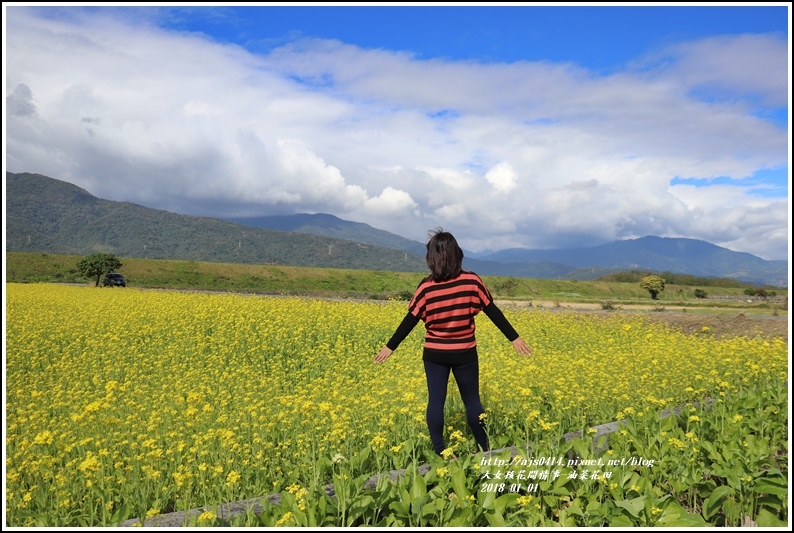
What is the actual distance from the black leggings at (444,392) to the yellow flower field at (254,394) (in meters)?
0.22

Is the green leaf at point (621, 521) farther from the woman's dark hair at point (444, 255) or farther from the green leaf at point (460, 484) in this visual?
the woman's dark hair at point (444, 255)

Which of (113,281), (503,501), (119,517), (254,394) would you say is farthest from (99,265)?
(503,501)

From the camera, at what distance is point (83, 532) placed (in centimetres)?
312

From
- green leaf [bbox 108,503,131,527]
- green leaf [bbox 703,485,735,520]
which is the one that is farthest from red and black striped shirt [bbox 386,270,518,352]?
green leaf [bbox 108,503,131,527]

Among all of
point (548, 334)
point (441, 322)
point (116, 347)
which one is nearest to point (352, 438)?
point (441, 322)

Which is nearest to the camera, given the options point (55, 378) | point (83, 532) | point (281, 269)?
point (83, 532)

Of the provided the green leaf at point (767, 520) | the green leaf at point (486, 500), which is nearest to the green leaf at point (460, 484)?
the green leaf at point (486, 500)

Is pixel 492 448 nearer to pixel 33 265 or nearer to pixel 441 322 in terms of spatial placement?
pixel 441 322

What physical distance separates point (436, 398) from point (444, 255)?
1426mm

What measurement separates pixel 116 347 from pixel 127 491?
27.5 ft

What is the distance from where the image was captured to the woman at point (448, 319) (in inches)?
205

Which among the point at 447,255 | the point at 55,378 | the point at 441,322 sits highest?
the point at 447,255

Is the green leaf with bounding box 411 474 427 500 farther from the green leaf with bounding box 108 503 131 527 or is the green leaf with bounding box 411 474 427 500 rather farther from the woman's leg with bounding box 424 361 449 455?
the green leaf with bounding box 108 503 131 527

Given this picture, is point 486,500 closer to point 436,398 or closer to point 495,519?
point 495,519
